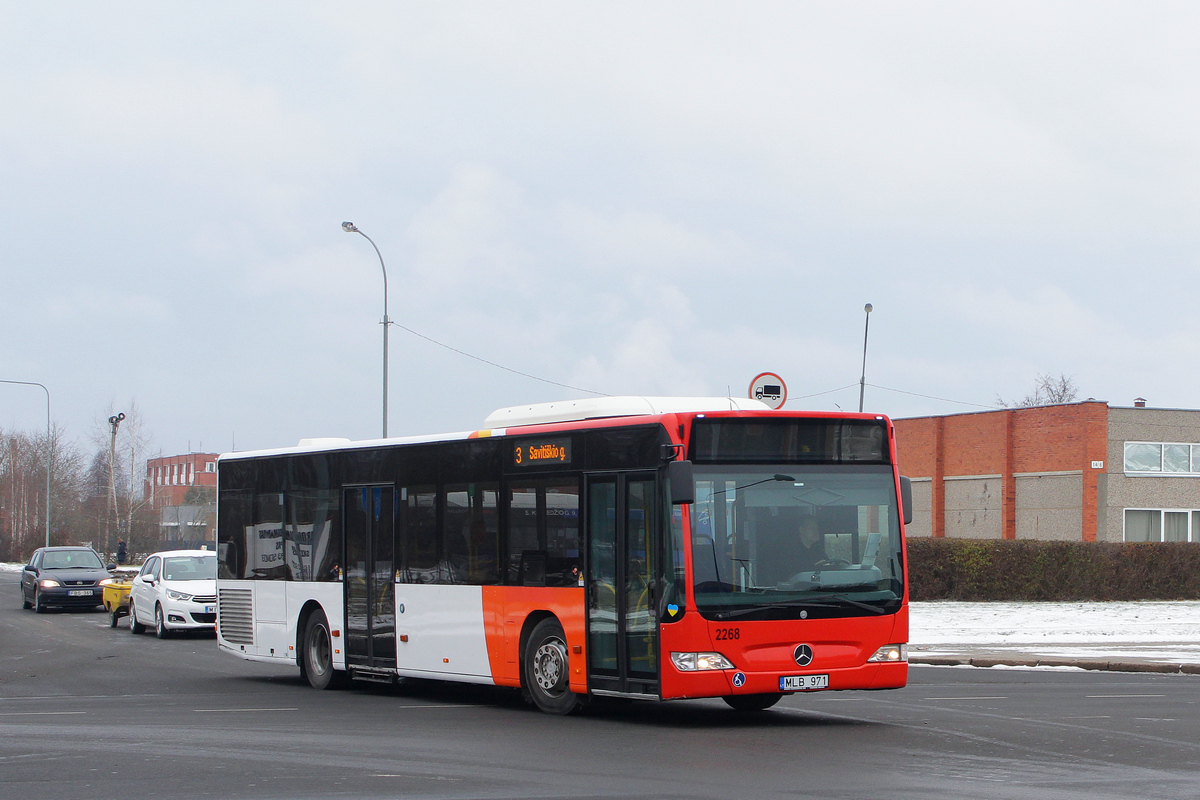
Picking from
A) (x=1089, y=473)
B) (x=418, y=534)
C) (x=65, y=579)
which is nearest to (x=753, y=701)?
(x=418, y=534)

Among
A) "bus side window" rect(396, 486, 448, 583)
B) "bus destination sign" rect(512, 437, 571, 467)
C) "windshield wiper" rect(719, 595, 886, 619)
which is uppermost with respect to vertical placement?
"bus destination sign" rect(512, 437, 571, 467)

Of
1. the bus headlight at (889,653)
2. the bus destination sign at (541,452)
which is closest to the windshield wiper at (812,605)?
the bus headlight at (889,653)

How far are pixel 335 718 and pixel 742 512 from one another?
4442mm

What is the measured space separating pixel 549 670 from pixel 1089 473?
39118 mm

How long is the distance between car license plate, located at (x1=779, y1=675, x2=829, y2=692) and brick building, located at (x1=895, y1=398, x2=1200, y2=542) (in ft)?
125

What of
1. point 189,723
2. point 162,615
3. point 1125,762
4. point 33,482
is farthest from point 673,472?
point 33,482

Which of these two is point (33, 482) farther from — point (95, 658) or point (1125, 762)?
point (1125, 762)

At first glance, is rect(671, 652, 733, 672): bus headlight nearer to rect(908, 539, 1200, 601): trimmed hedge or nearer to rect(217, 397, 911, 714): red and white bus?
rect(217, 397, 911, 714): red and white bus

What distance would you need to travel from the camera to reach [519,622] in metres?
14.0

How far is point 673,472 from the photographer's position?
479 inches

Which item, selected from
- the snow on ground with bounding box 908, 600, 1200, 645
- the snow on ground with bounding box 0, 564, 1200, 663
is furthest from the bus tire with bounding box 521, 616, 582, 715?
the snow on ground with bounding box 908, 600, 1200, 645

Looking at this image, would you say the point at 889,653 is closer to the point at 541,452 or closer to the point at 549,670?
the point at 549,670

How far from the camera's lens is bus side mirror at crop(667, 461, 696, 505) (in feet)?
39.8

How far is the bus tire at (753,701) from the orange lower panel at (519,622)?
67.4 inches
